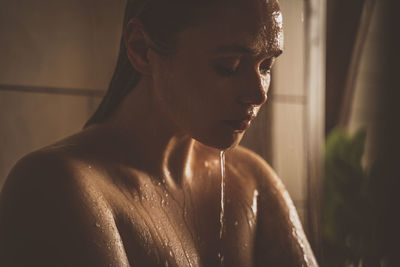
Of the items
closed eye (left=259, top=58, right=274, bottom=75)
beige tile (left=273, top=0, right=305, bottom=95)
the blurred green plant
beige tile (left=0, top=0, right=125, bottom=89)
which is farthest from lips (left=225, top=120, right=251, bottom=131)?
the blurred green plant

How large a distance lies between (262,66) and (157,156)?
0.31m

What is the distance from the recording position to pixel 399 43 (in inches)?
19.2

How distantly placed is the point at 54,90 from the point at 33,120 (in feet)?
0.30

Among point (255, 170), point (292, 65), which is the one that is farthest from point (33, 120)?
point (292, 65)

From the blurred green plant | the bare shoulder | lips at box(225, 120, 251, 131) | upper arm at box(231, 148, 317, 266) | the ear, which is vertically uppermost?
the ear

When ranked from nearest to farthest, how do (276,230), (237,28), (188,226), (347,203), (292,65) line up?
(237,28) → (188,226) → (276,230) → (292,65) → (347,203)

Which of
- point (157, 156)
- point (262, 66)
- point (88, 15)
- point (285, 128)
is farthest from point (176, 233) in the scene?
point (285, 128)

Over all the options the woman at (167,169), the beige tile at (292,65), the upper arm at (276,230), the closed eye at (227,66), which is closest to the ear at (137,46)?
the woman at (167,169)

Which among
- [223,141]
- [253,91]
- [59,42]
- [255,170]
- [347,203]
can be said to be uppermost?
[59,42]

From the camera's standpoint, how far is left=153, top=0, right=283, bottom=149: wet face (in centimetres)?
96

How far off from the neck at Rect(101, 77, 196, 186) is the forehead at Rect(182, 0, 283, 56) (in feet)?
0.63

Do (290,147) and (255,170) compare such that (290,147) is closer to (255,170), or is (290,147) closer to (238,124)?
(255,170)

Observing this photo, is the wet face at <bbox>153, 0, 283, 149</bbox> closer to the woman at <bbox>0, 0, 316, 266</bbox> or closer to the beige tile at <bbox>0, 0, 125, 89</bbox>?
the woman at <bbox>0, 0, 316, 266</bbox>

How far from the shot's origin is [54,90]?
47.9 inches
